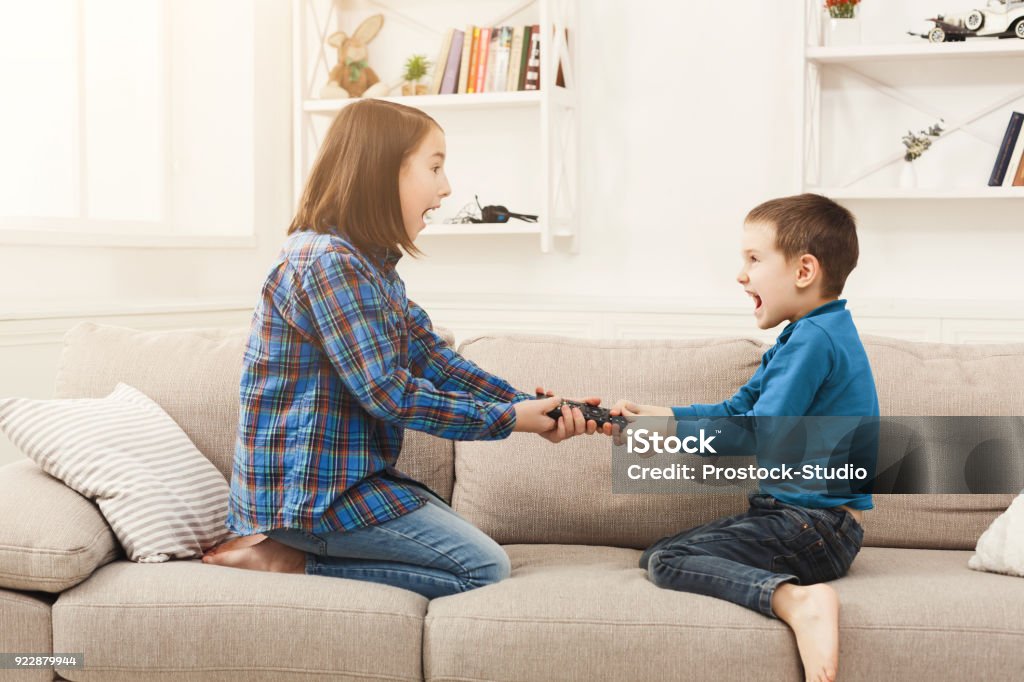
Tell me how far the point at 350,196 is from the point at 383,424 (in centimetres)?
39

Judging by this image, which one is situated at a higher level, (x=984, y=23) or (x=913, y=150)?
(x=984, y=23)

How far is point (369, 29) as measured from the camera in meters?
4.07

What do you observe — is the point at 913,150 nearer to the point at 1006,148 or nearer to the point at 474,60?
the point at 1006,148

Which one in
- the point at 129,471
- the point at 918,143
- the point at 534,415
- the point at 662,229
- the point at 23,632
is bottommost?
the point at 23,632

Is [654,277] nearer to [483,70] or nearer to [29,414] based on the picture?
[483,70]

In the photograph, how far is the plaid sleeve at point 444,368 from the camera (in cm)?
204

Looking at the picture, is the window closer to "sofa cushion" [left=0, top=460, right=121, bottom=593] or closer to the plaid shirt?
"sofa cushion" [left=0, top=460, right=121, bottom=593]

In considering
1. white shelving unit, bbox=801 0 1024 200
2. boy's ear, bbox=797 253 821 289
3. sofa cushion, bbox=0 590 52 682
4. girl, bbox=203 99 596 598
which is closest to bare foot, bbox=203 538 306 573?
girl, bbox=203 99 596 598

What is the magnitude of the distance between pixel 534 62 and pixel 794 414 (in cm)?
231

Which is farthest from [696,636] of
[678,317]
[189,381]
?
[678,317]

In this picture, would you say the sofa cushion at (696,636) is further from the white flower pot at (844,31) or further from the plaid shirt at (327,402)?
the white flower pot at (844,31)

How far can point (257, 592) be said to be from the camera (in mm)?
1671

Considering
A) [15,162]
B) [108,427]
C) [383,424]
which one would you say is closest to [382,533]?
[383,424]

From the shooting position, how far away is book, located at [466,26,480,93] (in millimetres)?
3838
